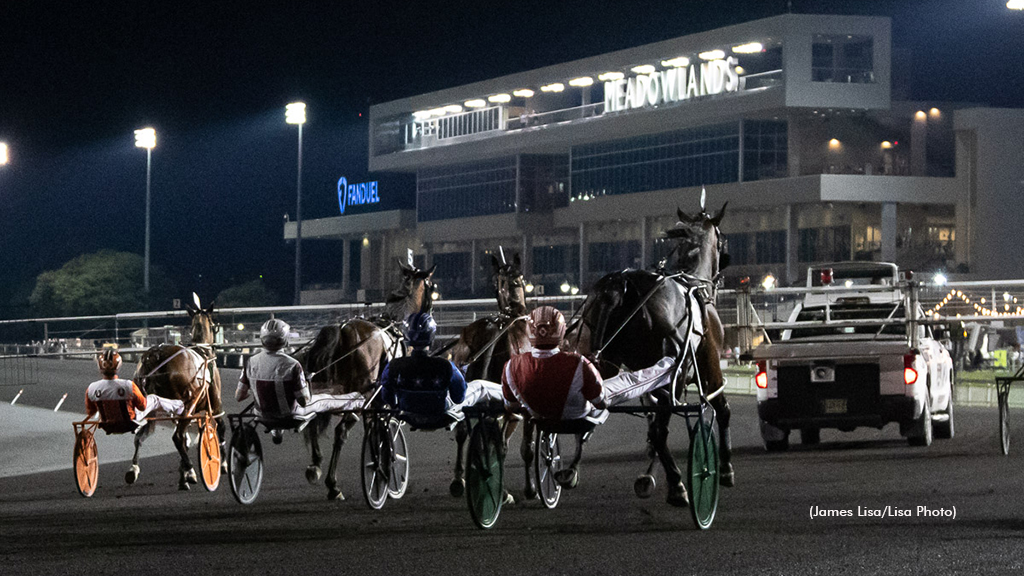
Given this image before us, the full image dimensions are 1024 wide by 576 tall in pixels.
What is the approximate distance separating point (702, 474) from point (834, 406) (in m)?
7.02

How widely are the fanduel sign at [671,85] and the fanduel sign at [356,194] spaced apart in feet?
95.3

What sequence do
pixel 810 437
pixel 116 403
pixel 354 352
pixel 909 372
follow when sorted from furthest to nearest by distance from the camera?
1. pixel 810 437
2. pixel 909 372
3. pixel 354 352
4. pixel 116 403

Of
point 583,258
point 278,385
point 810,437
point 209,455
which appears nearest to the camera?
point 278,385

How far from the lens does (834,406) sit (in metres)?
17.4

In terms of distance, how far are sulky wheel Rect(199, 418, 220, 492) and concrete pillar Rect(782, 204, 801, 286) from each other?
61.9m

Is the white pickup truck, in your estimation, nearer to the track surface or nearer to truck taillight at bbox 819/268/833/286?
the track surface

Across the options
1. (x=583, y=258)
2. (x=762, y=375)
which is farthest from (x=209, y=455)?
(x=583, y=258)

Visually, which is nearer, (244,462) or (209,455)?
(244,462)

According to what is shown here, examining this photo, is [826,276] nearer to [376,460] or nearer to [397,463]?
[397,463]

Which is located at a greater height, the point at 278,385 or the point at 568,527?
the point at 278,385

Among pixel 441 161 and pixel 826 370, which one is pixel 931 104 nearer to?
pixel 441 161

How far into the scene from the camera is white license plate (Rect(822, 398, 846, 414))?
682 inches

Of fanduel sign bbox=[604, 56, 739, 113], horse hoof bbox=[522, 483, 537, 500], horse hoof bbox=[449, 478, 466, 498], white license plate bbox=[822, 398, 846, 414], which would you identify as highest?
fanduel sign bbox=[604, 56, 739, 113]

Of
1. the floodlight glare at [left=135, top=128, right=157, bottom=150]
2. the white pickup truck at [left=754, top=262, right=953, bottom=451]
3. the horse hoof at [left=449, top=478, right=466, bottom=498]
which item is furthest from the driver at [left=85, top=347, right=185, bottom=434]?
the floodlight glare at [left=135, top=128, right=157, bottom=150]
